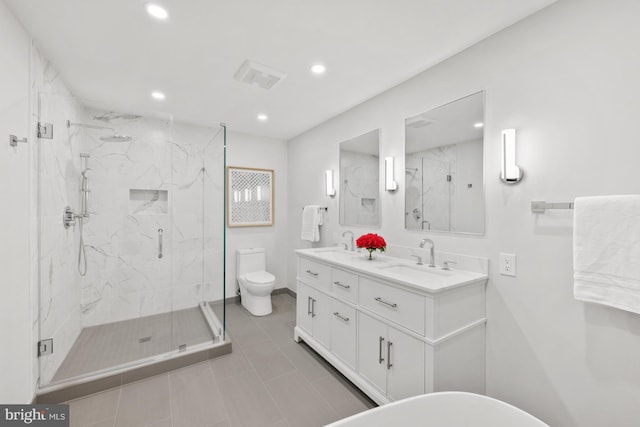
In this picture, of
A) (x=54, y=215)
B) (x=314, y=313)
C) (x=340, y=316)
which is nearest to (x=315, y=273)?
(x=314, y=313)

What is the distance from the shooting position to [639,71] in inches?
47.1

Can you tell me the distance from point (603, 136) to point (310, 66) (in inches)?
71.3

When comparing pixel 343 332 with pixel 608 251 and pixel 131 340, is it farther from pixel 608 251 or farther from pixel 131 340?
pixel 131 340

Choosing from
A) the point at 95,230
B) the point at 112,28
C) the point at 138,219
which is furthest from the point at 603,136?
the point at 95,230

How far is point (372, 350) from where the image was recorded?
6.01ft

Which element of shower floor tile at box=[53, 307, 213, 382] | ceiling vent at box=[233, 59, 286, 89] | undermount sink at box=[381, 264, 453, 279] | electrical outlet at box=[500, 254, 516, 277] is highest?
ceiling vent at box=[233, 59, 286, 89]

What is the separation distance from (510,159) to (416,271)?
0.96m

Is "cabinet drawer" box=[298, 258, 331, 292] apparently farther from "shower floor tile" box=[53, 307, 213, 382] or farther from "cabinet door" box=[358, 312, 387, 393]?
"shower floor tile" box=[53, 307, 213, 382]

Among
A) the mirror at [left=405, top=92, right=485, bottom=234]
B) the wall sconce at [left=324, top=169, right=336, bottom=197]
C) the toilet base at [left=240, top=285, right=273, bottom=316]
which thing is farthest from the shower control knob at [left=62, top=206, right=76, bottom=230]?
the mirror at [left=405, top=92, right=485, bottom=234]

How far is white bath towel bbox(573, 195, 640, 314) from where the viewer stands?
114 cm

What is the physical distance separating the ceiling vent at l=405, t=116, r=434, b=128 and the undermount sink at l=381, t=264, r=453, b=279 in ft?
3.67

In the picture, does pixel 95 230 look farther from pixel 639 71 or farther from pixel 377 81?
pixel 639 71

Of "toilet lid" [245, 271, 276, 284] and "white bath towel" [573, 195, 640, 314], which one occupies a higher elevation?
"white bath towel" [573, 195, 640, 314]

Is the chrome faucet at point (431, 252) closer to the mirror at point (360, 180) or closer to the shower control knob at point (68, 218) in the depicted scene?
the mirror at point (360, 180)
